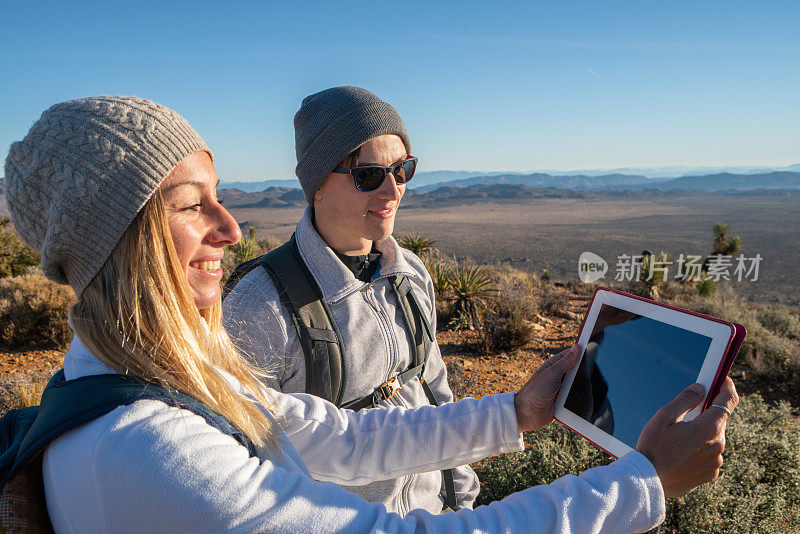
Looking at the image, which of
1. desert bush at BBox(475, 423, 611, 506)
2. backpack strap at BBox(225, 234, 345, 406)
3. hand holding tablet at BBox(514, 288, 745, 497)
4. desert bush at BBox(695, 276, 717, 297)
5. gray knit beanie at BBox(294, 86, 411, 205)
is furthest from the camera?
desert bush at BBox(695, 276, 717, 297)

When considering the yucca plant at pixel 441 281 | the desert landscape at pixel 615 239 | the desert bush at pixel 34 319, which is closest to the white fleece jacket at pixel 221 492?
the desert bush at pixel 34 319

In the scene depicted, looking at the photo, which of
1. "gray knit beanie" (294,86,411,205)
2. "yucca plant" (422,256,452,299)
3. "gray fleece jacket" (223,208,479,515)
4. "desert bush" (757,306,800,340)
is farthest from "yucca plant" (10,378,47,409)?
"desert bush" (757,306,800,340)

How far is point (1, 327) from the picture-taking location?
7031 mm

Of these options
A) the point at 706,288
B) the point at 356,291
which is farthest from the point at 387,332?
the point at 706,288

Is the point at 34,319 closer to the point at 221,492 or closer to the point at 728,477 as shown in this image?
the point at 221,492

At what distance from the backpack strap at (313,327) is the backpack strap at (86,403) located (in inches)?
31.5

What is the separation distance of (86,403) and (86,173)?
0.51 metres

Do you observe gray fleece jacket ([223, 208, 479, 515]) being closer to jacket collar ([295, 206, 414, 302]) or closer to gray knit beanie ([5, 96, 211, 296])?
jacket collar ([295, 206, 414, 302])

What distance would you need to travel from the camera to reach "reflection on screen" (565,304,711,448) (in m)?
1.32

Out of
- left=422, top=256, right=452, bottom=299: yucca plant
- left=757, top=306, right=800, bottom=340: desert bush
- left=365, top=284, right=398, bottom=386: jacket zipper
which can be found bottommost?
left=757, top=306, right=800, bottom=340: desert bush

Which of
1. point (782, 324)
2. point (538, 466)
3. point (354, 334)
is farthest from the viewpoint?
point (782, 324)

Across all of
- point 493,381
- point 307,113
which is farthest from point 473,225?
point 307,113

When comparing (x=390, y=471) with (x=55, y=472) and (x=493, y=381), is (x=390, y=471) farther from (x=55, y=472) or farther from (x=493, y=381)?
(x=493, y=381)

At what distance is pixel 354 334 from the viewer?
80.2 inches
